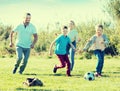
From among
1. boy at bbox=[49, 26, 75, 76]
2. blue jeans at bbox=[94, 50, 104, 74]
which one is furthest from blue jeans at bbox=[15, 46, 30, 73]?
blue jeans at bbox=[94, 50, 104, 74]

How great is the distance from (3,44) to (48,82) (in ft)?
113

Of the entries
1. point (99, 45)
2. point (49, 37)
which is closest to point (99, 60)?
point (99, 45)

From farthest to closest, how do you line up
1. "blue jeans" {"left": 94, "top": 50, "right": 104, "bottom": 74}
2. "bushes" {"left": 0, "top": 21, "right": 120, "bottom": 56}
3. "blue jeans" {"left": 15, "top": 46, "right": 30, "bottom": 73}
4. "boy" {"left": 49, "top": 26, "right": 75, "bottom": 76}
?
"bushes" {"left": 0, "top": 21, "right": 120, "bottom": 56}, "blue jeans" {"left": 15, "top": 46, "right": 30, "bottom": 73}, "blue jeans" {"left": 94, "top": 50, "right": 104, "bottom": 74}, "boy" {"left": 49, "top": 26, "right": 75, "bottom": 76}

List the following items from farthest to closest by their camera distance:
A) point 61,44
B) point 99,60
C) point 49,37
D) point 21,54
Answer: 1. point 49,37
2. point 21,54
3. point 99,60
4. point 61,44

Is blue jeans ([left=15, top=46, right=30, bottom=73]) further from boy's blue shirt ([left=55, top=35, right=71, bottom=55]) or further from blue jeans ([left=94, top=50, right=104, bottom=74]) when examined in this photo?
blue jeans ([left=94, top=50, right=104, bottom=74])

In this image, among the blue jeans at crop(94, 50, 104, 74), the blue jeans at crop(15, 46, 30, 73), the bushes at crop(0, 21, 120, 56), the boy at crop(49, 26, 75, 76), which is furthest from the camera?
the bushes at crop(0, 21, 120, 56)

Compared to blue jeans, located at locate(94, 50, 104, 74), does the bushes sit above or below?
above

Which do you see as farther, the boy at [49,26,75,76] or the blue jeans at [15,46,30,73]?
the blue jeans at [15,46,30,73]

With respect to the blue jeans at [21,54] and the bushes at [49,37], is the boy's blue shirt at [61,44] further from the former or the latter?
the bushes at [49,37]

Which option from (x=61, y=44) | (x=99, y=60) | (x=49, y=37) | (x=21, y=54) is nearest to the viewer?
(x=61, y=44)

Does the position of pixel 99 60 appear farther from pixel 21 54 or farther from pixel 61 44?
pixel 21 54

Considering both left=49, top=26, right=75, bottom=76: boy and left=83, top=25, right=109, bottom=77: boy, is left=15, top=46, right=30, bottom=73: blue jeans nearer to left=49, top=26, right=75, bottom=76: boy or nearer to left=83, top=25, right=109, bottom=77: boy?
left=49, top=26, right=75, bottom=76: boy

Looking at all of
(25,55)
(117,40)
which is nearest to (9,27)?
(117,40)

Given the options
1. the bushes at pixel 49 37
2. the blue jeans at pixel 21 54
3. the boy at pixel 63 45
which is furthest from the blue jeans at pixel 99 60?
the bushes at pixel 49 37
